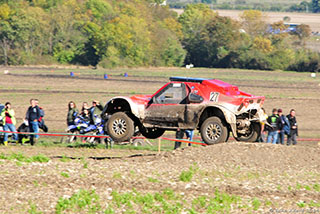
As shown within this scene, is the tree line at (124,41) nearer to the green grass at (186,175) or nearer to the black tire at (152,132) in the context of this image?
the black tire at (152,132)

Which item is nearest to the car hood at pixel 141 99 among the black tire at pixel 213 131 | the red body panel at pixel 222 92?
the red body panel at pixel 222 92

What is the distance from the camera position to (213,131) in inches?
635

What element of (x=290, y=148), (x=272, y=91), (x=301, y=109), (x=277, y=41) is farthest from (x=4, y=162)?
(x=277, y=41)

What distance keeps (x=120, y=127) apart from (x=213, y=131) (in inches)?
95.8

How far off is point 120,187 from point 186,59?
245 feet

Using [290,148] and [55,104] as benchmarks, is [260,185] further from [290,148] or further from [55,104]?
[55,104]

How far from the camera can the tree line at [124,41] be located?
7981 cm

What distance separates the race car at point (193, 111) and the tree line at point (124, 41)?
2321 inches

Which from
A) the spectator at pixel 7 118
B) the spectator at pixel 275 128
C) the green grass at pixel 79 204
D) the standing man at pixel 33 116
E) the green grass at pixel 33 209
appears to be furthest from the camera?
the spectator at pixel 275 128

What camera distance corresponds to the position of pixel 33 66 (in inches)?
3024

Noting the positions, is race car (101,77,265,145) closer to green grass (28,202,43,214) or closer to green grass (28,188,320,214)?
green grass (28,188,320,214)

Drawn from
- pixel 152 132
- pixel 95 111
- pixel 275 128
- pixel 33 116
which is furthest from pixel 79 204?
pixel 275 128

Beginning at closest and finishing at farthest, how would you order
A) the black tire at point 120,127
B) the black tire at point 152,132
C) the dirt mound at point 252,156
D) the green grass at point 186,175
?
the green grass at point 186,175
the dirt mound at point 252,156
the black tire at point 120,127
the black tire at point 152,132

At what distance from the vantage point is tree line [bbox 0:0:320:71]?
3142 inches
